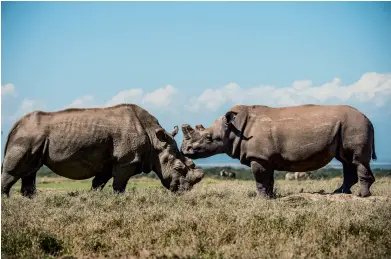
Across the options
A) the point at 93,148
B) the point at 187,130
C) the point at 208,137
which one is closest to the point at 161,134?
the point at 187,130

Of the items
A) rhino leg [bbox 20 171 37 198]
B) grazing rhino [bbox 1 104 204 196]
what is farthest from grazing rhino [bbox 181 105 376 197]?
rhino leg [bbox 20 171 37 198]

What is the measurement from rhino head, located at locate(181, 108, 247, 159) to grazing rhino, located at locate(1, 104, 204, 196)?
2.34 ft

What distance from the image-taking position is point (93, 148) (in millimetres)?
16125

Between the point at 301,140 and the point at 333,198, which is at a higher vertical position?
the point at 301,140

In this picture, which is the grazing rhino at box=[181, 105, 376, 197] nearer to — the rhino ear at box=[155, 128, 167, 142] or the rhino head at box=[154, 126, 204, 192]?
the rhino head at box=[154, 126, 204, 192]

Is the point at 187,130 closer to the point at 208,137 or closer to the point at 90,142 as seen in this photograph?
the point at 208,137

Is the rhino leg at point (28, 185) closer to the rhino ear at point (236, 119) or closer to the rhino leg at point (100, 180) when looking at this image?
the rhino leg at point (100, 180)

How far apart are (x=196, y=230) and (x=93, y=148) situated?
18.2 ft

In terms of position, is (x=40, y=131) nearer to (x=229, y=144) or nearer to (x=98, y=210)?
(x=98, y=210)

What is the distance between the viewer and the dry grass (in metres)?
10.3

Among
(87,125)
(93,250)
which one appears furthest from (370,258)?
(87,125)

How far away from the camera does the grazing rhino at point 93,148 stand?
1583 cm

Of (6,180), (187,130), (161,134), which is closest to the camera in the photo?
(6,180)

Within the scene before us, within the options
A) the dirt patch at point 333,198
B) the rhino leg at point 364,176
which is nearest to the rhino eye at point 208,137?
the dirt patch at point 333,198
